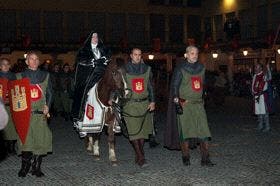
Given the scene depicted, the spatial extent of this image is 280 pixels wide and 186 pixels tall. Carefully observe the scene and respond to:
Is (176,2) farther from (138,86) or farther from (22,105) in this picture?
(22,105)

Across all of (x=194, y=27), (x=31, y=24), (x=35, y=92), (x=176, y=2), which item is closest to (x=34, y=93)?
(x=35, y=92)

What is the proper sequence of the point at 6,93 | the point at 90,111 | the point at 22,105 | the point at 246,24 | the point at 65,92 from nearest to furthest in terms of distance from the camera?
the point at 22,105 → the point at 90,111 → the point at 6,93 → the point at 65,92 → the point at 246,24

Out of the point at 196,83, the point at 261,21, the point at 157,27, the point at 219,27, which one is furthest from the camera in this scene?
the point at 157,27

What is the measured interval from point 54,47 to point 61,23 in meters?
3.44

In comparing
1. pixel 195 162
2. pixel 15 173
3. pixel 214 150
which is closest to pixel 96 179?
pixel 15 173

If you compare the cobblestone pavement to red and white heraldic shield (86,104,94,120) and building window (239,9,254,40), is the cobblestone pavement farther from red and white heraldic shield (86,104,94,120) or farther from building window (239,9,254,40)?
building window (239,9,254,40)

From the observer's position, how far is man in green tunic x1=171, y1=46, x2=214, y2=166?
25.0 ft

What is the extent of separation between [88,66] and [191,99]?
8.12 feet

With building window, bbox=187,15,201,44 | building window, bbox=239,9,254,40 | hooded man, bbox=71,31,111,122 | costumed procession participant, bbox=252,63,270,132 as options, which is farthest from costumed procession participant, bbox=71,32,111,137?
building window, bbox=187,15,201,44

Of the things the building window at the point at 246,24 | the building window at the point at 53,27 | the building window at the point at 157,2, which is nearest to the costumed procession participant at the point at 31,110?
the building window at the point at 53,27

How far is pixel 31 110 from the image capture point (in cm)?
698

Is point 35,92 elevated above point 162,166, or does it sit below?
above

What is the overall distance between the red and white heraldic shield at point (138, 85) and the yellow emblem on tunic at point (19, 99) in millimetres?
1862

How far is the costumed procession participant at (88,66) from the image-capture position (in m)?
8.82
